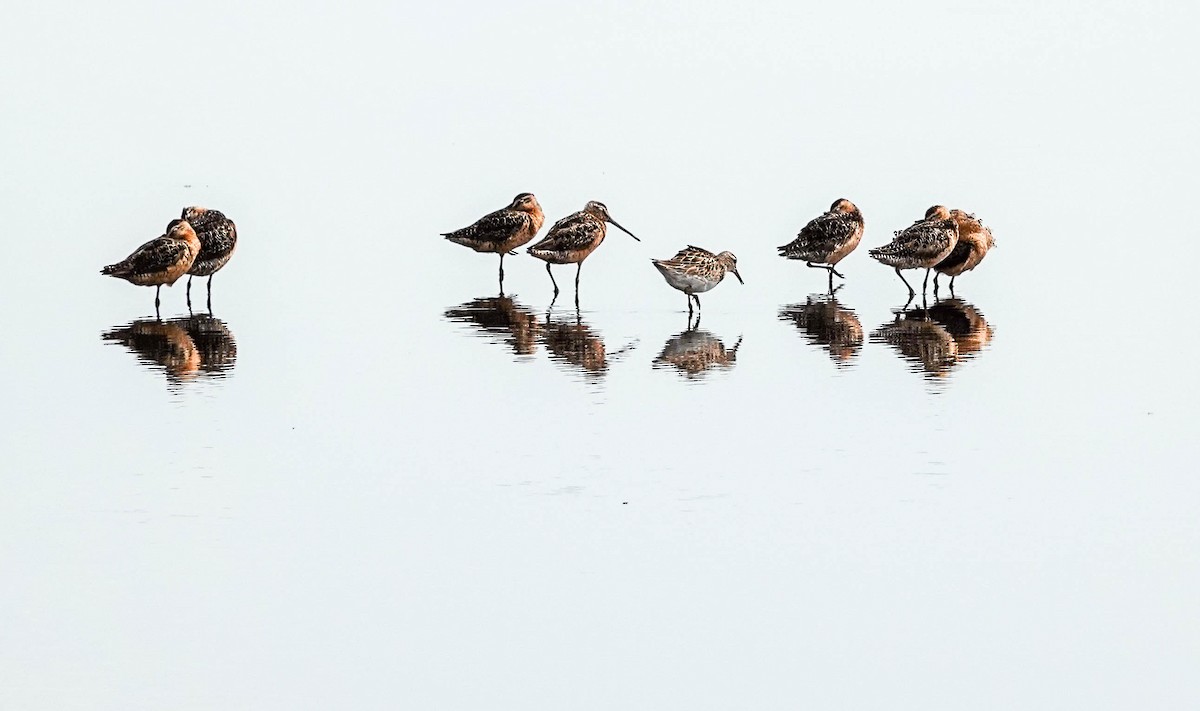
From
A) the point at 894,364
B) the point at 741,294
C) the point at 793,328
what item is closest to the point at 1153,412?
the point at 894,364

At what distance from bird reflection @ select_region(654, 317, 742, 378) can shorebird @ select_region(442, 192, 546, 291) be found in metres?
6.12

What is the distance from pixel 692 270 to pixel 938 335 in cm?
281

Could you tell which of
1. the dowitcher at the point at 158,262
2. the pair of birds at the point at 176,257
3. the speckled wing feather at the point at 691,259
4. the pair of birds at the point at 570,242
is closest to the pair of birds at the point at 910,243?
the pair of birds at the point at 570,242

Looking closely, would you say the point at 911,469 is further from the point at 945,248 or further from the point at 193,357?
the point at 945,248

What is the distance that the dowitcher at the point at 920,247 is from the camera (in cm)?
2072

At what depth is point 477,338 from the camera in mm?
17406

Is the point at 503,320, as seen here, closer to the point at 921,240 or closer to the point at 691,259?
the point at 691,259

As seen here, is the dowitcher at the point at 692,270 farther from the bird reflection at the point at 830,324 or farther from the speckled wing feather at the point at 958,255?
the speckled wing feather at the point at 958,255

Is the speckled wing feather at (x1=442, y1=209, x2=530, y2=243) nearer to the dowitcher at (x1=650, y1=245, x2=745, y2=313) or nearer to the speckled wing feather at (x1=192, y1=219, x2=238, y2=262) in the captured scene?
the speckled wing feather at (x1=192, y1=219, x2=238, y2=262)

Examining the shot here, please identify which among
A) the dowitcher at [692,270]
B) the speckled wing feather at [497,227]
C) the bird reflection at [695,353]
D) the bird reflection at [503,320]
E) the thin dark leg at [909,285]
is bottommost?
the bird reflection at [695,353]

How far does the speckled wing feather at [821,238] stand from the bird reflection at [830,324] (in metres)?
1.20

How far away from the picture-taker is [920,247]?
20750 mm

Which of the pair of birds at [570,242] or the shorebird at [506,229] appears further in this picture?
the shorebird at [506,229]

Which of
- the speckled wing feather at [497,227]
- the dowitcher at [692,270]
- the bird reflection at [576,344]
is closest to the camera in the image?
the bird reflection at [576,344]
